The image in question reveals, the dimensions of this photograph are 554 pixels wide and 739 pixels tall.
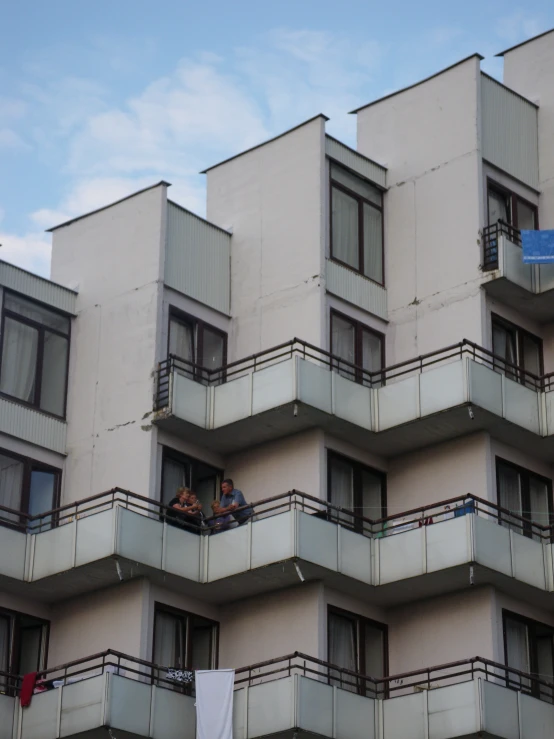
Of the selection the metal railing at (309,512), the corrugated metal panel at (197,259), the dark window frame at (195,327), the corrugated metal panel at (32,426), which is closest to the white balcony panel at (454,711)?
the metal railing at (309,512)

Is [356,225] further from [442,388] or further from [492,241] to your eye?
[442,388]

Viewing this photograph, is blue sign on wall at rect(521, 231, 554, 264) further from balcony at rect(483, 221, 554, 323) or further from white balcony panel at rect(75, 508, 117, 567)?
white balcony panel at rect(75, 508, 117, 567)

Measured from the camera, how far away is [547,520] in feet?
164

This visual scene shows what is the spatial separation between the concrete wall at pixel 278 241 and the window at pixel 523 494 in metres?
6.29

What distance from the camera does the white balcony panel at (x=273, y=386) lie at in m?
47.9

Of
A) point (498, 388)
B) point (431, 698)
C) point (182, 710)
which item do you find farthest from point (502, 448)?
point (182, 710)

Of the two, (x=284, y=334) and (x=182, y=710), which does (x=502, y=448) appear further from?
(x=182, y=710)

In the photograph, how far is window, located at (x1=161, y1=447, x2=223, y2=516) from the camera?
48.9 meters

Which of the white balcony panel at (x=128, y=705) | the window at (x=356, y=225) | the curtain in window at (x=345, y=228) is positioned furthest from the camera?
the window at (x=356, y=225)

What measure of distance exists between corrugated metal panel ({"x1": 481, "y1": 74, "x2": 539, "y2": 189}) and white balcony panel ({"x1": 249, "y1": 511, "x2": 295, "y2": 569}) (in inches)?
520

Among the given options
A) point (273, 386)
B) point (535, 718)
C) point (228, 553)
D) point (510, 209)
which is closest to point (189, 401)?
point (273, 386)

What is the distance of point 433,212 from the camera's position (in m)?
52.2

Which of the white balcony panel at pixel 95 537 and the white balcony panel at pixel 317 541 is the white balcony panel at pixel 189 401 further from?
the white balcony panel at pixel 317 541

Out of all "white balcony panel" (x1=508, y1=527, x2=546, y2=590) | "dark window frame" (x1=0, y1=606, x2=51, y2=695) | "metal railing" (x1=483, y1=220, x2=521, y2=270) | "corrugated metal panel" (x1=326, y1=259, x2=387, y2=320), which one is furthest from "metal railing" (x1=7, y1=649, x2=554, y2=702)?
"metal railing" (x1=483, y1=220, x2=521, y2=270)
